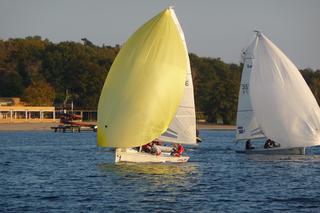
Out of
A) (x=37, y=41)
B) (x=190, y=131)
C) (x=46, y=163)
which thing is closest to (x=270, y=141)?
(x=190, y=131)

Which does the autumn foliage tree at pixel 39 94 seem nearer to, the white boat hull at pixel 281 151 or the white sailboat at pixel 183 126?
the white boat hull at pixel 281 151

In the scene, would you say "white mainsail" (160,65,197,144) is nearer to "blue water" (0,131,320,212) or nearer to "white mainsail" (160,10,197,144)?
"white mainsail" (160,10,197,144)

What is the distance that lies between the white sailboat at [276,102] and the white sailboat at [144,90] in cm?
1069

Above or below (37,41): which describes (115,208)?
below

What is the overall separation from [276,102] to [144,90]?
1316 centimetres

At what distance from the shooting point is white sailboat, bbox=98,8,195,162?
136 feet

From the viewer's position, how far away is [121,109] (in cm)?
4128

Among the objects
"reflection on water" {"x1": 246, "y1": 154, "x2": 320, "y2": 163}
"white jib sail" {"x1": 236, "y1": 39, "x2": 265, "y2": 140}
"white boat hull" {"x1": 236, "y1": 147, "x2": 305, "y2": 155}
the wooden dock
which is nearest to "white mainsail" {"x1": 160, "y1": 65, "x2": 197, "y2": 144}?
"reflection on water" {"x1": 246, "y1": 154, "x2": 320, "y2": 163}

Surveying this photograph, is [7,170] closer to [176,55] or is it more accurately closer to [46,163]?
[46,163]

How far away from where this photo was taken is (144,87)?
4162 cm

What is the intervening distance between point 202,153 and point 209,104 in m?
76.7

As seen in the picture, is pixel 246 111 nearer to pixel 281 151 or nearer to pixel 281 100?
pixel 281 100

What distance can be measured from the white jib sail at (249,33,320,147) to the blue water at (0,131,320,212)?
147 cm

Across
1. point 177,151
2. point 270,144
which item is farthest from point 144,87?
point 270,144
